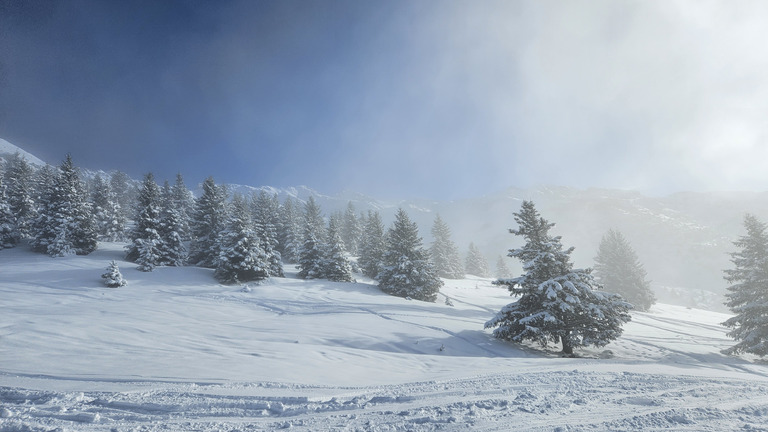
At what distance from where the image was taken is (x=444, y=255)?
52281 mm

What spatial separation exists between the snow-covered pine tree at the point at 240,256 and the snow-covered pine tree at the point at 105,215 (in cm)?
3269

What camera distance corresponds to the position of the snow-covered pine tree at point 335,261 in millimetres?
32500

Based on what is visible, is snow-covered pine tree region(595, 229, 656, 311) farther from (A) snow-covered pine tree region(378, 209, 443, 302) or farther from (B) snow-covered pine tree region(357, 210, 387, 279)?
(B) snow-covered pine tree region(357, 210, 387, 279)

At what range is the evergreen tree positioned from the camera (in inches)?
1141

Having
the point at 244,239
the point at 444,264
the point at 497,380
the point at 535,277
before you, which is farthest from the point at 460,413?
the point at 444,264

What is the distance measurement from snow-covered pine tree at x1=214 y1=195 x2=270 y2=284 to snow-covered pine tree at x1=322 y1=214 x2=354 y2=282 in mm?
7082

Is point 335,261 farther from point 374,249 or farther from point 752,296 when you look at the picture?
point 752,296

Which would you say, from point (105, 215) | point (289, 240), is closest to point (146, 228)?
point (289, 240)

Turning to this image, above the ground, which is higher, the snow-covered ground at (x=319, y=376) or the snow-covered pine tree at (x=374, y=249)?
the snow-covered pine tree at (x=374, y=249)

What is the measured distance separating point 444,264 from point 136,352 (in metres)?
46.0

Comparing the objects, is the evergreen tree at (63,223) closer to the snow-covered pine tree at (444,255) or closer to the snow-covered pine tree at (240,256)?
the snow-covered pine tree at (240,256)

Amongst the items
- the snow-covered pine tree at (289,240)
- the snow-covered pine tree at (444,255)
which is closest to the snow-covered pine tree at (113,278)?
the snow-covered pine tree at (289,240)

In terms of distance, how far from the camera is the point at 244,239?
26812 mm

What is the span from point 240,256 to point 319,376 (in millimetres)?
21562
